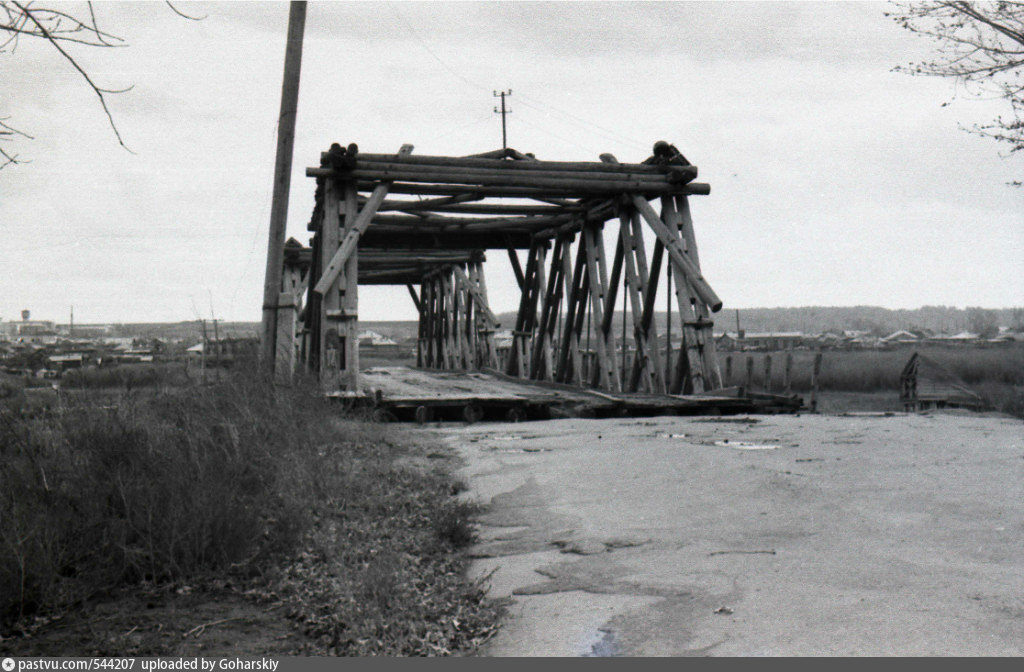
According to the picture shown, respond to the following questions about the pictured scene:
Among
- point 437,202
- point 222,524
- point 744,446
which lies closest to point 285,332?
point 437,202

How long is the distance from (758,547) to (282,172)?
7165 mm

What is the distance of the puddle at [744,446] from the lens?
770 centimetres

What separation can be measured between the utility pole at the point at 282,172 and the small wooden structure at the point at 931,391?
23325 millimetres

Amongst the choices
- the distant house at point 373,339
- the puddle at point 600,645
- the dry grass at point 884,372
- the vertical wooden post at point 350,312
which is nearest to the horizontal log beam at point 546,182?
the vertical wooden post at point 350,312

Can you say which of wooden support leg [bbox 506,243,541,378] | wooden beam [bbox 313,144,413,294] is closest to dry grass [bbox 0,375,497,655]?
wooden beam [bbox 313,144,413,294]

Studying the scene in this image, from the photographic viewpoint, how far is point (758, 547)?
441cm

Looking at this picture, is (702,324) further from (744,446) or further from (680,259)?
(744,446)

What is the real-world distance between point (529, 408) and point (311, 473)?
5657 mm

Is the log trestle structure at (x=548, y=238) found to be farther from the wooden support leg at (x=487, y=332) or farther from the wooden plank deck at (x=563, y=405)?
the wooden support leg at (x=487, y=332)

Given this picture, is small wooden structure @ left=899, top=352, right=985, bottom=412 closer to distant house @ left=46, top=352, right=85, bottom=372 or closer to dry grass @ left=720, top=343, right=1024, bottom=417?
dry grass @ left=720, top=343, right=1024, bottom=417

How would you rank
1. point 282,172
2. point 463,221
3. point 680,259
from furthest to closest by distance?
point 463,221 → point 680,259 → point 282,172

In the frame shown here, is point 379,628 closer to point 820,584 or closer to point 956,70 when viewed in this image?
point 820,584

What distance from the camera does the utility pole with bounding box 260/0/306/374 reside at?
32.6ft

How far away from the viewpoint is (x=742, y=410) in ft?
37.8
